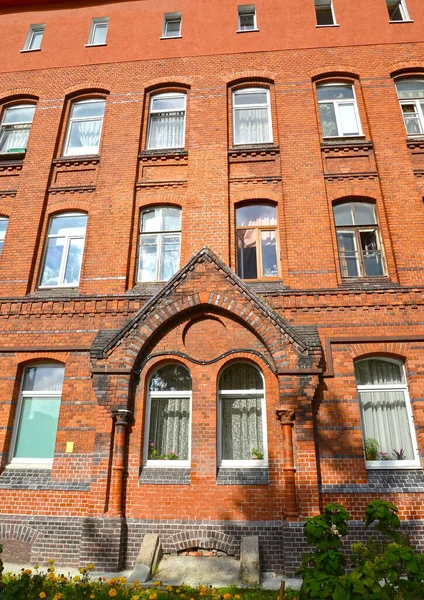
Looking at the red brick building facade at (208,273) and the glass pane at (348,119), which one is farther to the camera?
the glass pane at (348,119)

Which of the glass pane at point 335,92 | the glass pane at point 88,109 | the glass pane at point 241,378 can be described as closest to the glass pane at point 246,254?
the glass pane at point 241,378

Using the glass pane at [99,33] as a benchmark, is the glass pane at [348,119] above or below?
below

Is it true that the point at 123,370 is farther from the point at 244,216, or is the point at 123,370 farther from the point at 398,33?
the point at 398,33

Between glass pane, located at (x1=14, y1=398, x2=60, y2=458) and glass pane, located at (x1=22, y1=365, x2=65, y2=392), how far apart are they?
0.24m

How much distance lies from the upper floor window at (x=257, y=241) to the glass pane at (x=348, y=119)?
3202mm

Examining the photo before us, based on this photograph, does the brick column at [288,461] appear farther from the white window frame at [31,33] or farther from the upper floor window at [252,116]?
the white window frame at [31,33]

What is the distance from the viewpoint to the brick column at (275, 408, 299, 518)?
776 cm

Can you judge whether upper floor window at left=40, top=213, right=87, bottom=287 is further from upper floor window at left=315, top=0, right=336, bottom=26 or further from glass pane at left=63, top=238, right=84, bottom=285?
upper floor window at left=315, top=0, right=336, bottom=26

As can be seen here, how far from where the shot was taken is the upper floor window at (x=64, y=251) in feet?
35.4

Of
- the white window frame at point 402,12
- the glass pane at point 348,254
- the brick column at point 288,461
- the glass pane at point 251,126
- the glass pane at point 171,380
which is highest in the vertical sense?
the white window frame at point 402,12

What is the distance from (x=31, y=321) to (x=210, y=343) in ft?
13.7

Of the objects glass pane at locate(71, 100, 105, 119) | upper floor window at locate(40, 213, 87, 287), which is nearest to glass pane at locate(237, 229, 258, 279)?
upper floor window at locate(40, 213, 87, 287)

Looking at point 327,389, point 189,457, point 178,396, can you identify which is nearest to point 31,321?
point 178,396

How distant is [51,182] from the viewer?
463 inches
